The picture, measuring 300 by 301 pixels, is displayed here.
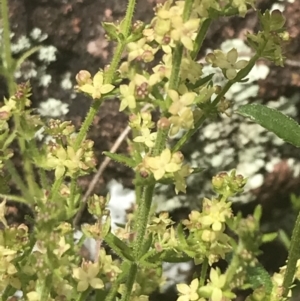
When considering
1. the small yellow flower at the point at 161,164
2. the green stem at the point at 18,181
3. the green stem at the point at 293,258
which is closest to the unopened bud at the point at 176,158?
the small yellow flower at the point at 161,164

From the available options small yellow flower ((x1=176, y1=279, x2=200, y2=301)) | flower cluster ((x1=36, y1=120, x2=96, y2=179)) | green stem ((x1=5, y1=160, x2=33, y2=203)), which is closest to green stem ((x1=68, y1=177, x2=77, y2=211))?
flower cluster ((x1=36, y1=120, x2=96, y2=179))

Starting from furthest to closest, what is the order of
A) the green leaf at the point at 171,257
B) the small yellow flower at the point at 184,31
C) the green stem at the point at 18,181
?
the green stem at the point at 18,181 → the green leaf at the point at 171,257 → the small yellow flower at the point at 184,31

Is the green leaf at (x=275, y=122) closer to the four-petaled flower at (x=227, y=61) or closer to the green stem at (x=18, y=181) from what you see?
the four-petaled flower at (x=227, y=61)

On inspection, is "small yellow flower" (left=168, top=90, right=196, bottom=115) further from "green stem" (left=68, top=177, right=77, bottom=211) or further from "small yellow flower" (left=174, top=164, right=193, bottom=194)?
"green stem" (left=68, top=177, right=77, bottom=211)

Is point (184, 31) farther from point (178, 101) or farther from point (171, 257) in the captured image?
point (171, 257)

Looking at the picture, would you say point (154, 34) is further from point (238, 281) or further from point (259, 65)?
point (259, 65)

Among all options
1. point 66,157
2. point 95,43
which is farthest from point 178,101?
point 95,43
